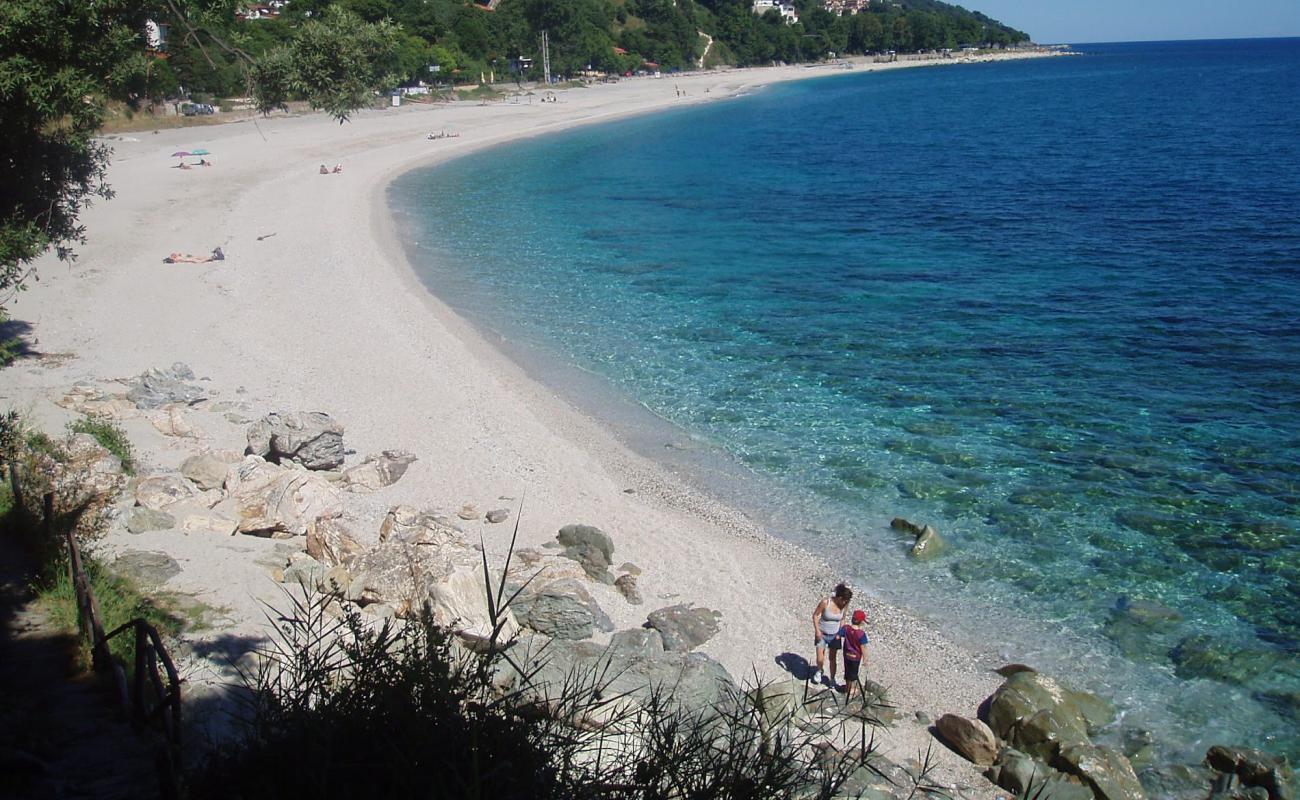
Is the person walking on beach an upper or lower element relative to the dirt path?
lower

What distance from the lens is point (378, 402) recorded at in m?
18.2

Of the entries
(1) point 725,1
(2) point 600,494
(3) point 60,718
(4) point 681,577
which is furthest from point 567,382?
(1) point 725,1

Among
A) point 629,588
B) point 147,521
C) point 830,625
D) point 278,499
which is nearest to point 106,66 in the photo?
point 147,521

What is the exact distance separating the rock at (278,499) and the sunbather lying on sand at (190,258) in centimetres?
1718

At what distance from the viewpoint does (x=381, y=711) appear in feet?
15.1

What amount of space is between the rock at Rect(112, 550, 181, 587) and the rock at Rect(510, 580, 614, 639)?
12.7 ft

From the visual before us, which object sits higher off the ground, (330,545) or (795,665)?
(330,545)

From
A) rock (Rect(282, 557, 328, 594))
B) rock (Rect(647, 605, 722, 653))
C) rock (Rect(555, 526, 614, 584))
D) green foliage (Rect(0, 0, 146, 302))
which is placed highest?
green foliage (Rect(0, 0, 146, 302))

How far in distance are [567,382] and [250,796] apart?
15851 mm

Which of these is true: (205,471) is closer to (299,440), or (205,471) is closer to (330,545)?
(299,440)

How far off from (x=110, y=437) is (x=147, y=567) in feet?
14.3

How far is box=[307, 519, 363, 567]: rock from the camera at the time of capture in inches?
454

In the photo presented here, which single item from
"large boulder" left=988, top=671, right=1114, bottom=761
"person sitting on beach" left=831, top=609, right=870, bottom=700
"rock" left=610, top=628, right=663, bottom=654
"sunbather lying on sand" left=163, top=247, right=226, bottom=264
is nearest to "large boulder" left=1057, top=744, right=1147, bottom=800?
"large boulder" left=988, top=671, right=1114, bottom=761

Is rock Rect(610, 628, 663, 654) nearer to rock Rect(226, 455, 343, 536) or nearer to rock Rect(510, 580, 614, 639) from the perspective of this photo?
rock Rect(510, 580, 614, 639)
